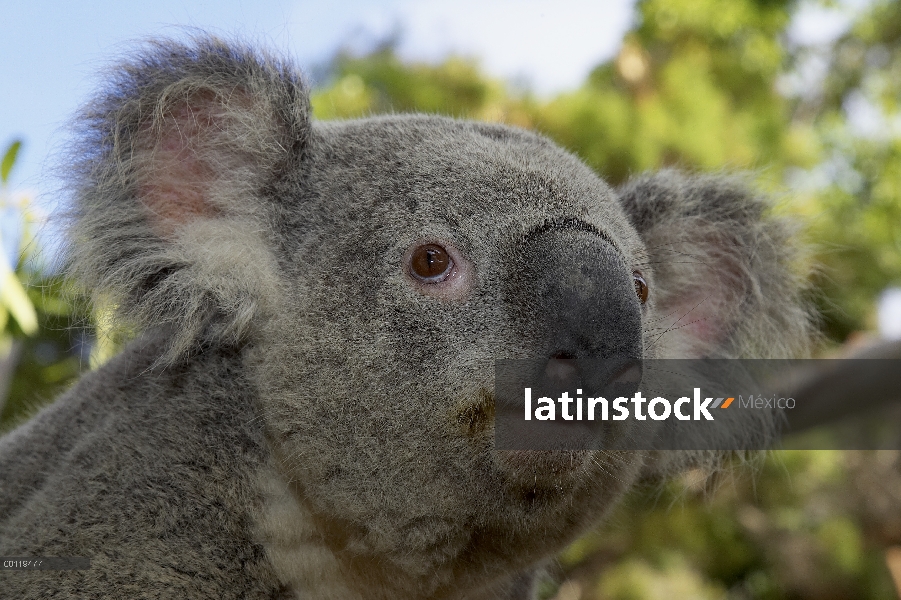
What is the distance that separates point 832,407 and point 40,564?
342cm

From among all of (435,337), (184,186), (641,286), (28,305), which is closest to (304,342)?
(435,337)

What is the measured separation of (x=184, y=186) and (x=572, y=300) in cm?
81

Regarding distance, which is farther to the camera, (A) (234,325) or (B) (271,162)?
(B) (271,162)

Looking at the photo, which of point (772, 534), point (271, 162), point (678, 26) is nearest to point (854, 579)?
point (772, 534)

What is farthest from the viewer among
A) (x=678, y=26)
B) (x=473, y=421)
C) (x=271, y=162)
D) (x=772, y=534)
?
(x=678, y=26)

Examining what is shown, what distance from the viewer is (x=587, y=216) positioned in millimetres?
1477

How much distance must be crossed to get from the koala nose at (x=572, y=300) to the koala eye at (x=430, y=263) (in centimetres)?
12

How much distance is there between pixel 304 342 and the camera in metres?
1.38

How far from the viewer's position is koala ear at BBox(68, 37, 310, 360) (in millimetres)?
1435

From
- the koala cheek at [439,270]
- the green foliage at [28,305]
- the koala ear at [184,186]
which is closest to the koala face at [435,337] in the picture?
the koala cheek at [439,270]

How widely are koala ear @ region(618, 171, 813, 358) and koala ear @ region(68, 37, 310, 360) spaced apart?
930mm

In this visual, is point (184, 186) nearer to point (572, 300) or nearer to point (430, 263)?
point (430, 263)

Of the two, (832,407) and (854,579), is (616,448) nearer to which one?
(832,407)

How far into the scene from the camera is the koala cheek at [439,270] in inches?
52.4
